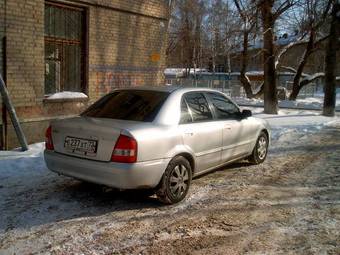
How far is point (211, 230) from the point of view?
4734 millimetres

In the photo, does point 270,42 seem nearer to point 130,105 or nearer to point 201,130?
point 201,130

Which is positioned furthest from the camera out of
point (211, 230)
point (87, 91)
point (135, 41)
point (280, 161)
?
point (135, 41)

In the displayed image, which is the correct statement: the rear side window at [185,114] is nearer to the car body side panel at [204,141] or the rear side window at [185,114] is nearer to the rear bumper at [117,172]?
the car body side panel at [204,141]

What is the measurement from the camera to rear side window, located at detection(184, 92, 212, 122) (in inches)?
239

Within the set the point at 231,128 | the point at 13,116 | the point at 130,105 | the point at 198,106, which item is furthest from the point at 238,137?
the point at 13,116

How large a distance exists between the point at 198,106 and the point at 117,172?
5.81ft

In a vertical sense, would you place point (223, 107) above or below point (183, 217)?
above

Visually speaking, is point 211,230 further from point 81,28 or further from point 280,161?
point 81,28

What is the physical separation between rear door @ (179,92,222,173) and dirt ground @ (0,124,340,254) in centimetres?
44

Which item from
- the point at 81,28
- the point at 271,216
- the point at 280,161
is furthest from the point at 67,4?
the point at 271,216

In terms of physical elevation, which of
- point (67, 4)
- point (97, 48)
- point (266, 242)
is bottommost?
point (266, 242)

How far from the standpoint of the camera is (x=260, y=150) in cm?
805

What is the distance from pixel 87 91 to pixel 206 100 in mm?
4900

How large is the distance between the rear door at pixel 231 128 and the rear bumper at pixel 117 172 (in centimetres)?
155
